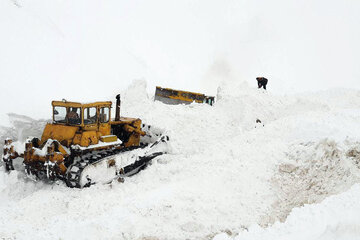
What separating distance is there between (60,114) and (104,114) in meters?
1.12

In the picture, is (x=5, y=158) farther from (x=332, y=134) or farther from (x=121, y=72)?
(x=121, y=72)

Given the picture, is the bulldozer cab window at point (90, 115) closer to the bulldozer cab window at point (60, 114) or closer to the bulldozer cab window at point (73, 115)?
the bulldozer cab window at point (73, 115)

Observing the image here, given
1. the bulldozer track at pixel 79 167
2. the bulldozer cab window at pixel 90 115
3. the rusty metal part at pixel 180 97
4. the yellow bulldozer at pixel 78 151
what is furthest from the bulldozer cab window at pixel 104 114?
the rusty metal part at pixel 180 97

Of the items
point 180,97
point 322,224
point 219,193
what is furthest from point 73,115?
point 180,97

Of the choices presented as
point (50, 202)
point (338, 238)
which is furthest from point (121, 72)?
point (338, 238)

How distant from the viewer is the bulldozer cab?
8204mm

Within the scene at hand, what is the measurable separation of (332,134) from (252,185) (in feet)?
8.95

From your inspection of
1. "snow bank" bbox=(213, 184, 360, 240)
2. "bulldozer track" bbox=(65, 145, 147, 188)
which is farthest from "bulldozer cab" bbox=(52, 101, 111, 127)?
"snow bank" bbox=(213, 184, 360, 240)

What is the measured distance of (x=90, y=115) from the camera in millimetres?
8461

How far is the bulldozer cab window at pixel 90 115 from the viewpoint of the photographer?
27.2 feet

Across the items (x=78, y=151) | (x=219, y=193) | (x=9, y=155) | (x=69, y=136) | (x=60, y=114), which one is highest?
(x=60, y=114)

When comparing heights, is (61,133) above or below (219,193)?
above

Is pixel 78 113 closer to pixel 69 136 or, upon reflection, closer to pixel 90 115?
pixel 90 115

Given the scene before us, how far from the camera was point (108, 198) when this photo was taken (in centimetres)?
698
